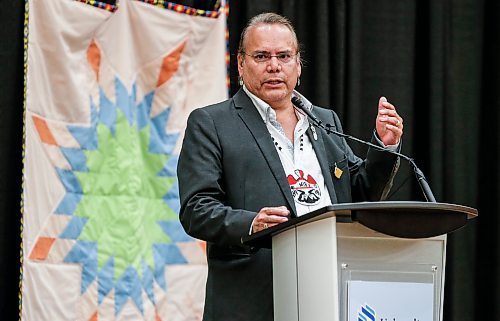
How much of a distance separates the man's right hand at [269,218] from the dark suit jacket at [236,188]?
0.04 meters

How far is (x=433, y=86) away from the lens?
447 centimetres

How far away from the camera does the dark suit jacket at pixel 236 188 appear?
7.88 ft

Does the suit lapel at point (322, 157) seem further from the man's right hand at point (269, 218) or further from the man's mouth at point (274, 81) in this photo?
the man's right hand at point (269, 218)

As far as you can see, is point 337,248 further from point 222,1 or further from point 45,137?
point 222,1

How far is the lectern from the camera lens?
205 centimetres

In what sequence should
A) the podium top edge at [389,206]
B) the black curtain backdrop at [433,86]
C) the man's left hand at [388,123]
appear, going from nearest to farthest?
the podium top edge at [389,206] < the man's left hand at [388,123] < the black curtain backdrop at [433,86]

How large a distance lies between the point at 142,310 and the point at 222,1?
1347 millimetres

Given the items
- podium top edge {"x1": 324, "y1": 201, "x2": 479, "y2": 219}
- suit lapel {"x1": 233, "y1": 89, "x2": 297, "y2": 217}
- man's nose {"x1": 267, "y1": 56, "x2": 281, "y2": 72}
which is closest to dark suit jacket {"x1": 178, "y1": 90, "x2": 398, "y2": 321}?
suit lapel {"x1": 233, "y1": 89, "x2": 297, "y2": 217}

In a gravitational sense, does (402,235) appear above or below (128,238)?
above

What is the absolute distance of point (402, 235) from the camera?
212 centimetres

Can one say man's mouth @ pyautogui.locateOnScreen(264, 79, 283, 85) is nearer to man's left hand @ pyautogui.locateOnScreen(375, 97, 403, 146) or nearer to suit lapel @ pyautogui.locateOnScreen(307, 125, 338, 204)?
suit lapel @ pyautogui.locateOnScreen(307, 125, 338, 204)

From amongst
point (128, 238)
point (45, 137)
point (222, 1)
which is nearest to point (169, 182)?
point (128, 238)

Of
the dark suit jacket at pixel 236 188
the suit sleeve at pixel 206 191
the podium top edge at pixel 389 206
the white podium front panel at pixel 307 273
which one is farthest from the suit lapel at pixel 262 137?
the podium top edge at pixel 389 206

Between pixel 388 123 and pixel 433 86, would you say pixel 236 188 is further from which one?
pixel 433 86
